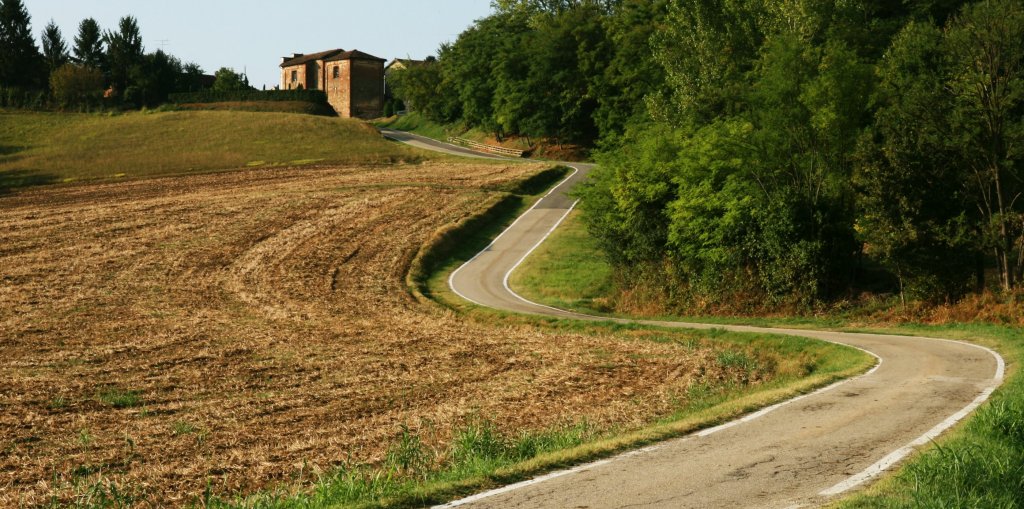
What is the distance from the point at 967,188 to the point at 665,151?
1450cm

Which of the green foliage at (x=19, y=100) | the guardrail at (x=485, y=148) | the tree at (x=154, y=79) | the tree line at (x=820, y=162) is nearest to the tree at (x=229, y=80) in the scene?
the tree at (x=154, y=79)

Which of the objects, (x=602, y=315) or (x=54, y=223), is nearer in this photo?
(x=602, y=315)

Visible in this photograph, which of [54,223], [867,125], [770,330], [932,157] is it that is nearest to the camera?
[770,330]

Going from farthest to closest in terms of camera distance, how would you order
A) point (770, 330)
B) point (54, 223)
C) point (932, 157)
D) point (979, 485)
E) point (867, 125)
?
point (54, 223) < point (867, 125) < point (932, 157) < point (770, 330) < point (979, 485)

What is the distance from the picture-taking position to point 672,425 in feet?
44.9

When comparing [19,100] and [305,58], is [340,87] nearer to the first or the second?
[305,58]

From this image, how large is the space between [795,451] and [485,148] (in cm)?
8850

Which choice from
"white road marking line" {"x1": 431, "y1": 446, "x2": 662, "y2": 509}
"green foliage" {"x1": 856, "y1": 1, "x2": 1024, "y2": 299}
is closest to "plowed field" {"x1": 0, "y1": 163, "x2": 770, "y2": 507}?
"white road marking line" {"x1": 431, "y1": 446, "x2": 662, "y2": 509}

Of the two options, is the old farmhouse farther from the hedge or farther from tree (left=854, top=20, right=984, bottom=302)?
tree (left=854, top=20, right=984, bottom=302)

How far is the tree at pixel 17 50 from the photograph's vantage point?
122 metres

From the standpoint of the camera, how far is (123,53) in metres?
127

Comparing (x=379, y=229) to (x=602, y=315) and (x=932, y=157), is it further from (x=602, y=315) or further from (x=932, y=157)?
(x=932, y=157)

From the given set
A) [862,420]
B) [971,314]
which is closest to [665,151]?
[971,314]

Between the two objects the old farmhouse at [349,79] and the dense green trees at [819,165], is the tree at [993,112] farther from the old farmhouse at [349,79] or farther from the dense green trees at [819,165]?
the old farmhouse at [349,79]
